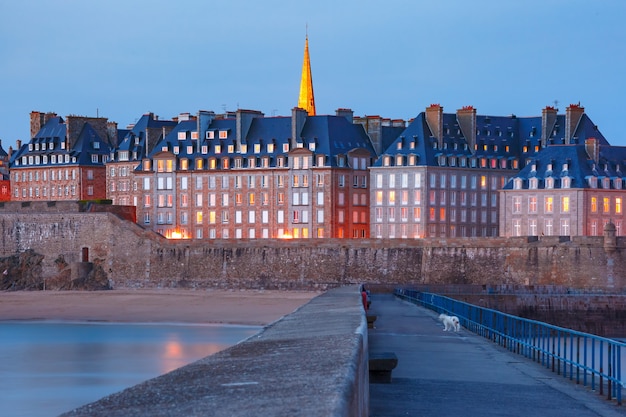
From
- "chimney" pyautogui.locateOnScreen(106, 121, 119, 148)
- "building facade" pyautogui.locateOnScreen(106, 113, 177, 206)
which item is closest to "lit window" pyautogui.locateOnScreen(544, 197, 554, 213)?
"building facade" pyautogui.locateOnScreen(106, 113, 177, 206)

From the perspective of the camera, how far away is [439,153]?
77.2 m

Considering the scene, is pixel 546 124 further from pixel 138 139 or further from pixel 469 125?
pixel 138 139

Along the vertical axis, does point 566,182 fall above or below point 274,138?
below

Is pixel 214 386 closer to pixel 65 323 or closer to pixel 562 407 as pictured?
pixel 562 407

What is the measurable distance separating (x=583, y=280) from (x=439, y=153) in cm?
2019

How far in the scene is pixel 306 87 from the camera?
119 meters

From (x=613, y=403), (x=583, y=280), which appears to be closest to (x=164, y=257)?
(x=583, y=280)

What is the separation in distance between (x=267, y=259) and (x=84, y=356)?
33819 millimetres

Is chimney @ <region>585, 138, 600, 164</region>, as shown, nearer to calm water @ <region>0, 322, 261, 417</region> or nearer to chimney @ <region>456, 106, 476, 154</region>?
chimney @ <region>456, 106, 476, 154</region>

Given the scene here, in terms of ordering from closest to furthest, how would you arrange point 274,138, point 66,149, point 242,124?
point 274,138
point 242,124
point 66,149

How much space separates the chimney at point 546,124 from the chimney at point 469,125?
4546 millimetres

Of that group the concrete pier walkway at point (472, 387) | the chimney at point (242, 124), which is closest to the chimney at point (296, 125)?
the chimney at point (242, 124)

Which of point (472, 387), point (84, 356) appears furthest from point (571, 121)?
point (472, 387)

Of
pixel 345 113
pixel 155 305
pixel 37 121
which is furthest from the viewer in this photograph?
pixel 37 121
